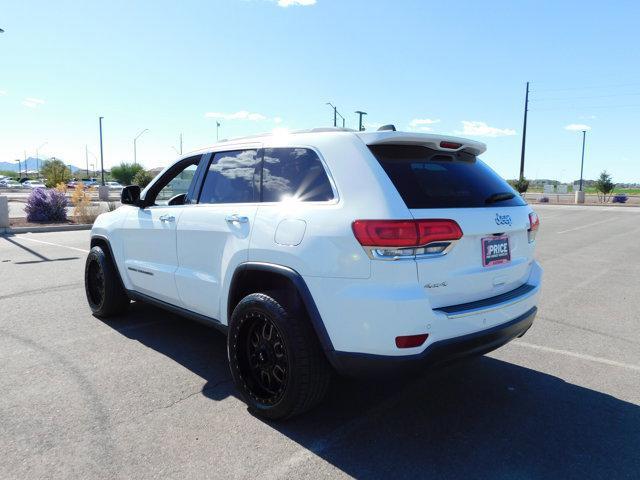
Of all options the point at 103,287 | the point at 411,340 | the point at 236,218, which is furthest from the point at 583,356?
the point at 103,287

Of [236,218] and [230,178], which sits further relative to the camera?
[230,178]

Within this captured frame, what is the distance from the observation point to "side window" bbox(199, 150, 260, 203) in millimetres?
3549

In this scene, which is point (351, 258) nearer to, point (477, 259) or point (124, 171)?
point (477, 259)

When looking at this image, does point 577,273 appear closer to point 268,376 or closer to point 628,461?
point 628,461

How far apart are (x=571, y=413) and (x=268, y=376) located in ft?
6.65

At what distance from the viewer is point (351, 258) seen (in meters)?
2.63

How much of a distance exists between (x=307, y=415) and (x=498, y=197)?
1.92 metres

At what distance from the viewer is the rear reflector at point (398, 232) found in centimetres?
256

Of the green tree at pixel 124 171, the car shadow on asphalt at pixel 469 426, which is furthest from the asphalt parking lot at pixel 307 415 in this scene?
the green tree at pixel 124 171

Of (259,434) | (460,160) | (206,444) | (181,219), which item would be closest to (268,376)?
(259,434)

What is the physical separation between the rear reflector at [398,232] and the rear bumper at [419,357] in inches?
22.6

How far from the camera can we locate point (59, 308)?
5.76m

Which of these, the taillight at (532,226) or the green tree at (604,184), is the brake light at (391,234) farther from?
the green tree at (604,184)

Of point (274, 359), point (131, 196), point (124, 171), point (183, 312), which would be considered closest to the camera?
point (274, 359)
